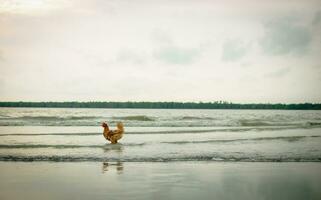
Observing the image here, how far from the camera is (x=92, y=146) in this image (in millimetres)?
18203

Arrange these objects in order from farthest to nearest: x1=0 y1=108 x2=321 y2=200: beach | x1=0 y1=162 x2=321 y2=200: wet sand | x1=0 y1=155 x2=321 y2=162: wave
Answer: x1=0 y1=155 x2=321 y2=162: wave < x1=0 y1=108 x2=321 y2=200: beach < x1=0 y1=162 x2=321 y2=200: wet sand

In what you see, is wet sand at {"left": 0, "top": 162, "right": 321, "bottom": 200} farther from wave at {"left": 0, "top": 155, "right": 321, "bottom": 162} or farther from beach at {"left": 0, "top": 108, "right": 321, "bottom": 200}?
wave at {"left": 0, "top": 155, "right": 321, "bottom": 162}

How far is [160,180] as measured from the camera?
33.1 feet

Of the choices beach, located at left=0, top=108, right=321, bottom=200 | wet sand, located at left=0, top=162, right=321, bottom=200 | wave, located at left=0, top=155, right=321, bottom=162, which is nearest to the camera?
wet sand, located at left=0, top=162, right=321, bottom=200

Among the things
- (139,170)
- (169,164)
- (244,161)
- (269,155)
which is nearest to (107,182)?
(139,170)

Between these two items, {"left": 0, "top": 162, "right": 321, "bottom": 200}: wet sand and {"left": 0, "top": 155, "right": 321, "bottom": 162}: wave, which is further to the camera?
{"left": 0, "top": 155, "right": 321, "bottom": 162}: wave

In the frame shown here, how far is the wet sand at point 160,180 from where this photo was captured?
8516mm

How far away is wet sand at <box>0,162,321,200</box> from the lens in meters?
8.52

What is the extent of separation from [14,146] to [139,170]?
819cm

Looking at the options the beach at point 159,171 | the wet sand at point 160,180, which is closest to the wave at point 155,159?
the beach at point 159,171

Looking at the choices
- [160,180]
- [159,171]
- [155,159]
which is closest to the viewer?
[160,180]

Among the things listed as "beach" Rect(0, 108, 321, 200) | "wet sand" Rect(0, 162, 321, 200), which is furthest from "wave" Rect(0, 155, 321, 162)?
"wet sand" Rect(0, 162, 321, 200)

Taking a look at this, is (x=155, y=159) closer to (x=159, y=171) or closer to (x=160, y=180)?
(x=159, y=171)

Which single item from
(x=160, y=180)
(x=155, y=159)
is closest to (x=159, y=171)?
(x=160, y=180)
